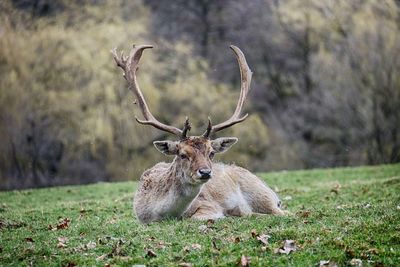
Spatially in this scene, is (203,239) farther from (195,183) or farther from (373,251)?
(373,251)

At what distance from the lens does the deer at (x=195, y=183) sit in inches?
395

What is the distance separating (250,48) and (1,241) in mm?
28288

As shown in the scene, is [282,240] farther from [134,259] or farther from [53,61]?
[53,61]

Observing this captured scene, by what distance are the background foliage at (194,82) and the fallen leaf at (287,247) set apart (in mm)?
21356

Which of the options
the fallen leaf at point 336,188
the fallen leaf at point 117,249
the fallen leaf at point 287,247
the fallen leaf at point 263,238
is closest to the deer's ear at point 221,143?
the fallen leaf at point 263,238

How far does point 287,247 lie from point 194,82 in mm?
26378

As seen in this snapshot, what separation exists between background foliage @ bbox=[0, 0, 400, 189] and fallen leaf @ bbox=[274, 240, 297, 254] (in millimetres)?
21356

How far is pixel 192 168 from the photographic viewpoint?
9.78 meters

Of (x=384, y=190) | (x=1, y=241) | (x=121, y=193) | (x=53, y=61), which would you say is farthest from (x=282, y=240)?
(x=53, y=61)

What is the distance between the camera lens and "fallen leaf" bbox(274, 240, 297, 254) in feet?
24.8

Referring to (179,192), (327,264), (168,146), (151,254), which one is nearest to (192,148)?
(168,146)

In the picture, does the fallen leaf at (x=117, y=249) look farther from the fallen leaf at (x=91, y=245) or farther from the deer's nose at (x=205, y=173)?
the deer's nose at (x=205, y=173)

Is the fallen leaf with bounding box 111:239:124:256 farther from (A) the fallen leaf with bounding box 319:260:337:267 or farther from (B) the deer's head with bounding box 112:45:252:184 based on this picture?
(A) the fallen leaf with bounding box 319:260:337:267

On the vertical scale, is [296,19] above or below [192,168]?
above
